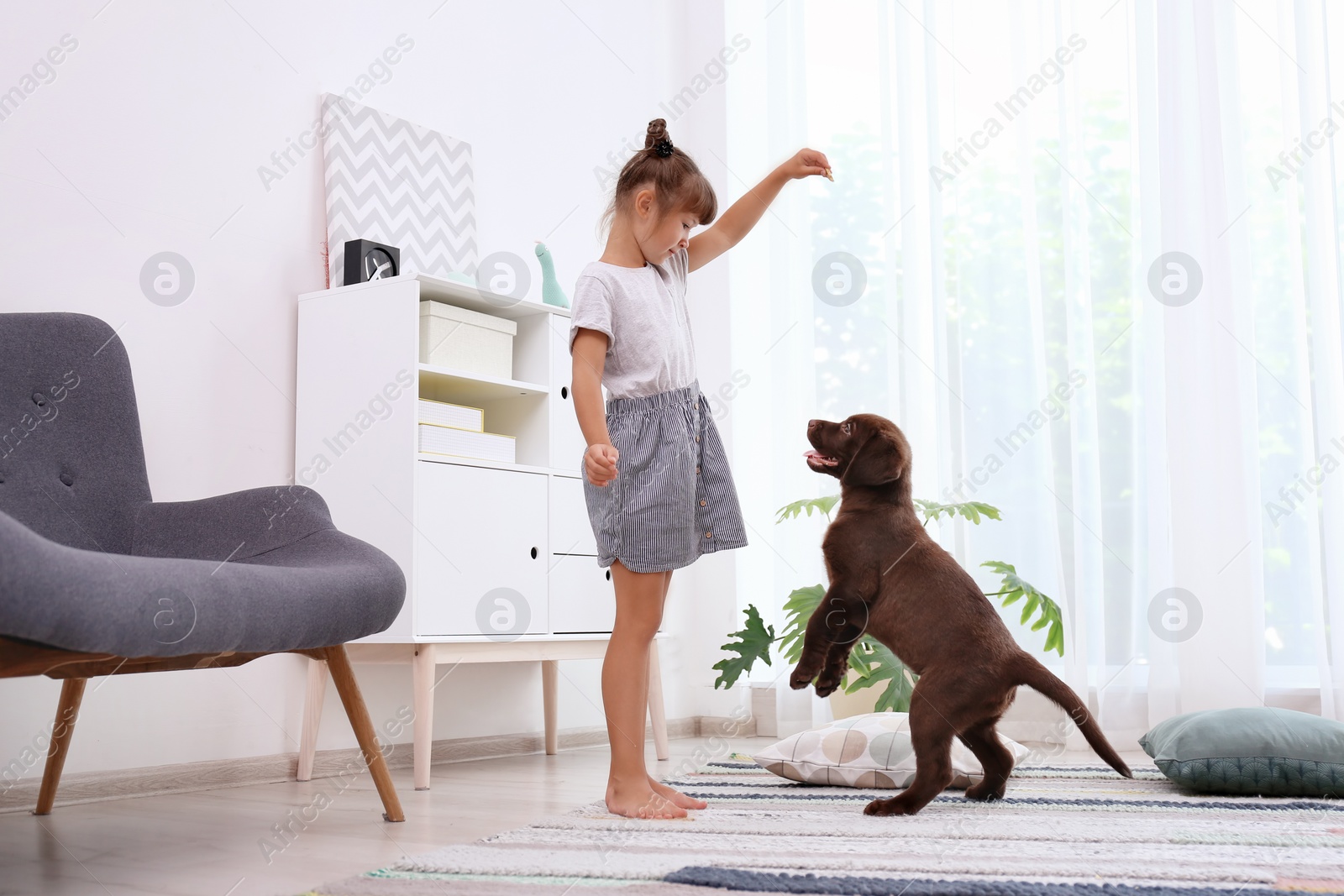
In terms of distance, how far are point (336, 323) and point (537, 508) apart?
64 cm

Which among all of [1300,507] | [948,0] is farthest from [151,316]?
[1300,507]

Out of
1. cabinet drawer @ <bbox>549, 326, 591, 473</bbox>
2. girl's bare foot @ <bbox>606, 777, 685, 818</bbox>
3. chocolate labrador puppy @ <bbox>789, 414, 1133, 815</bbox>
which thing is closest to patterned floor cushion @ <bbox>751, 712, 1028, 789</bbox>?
chocolate labrador puppy @ <bbox>789, 414, 1133, 815</bbox>

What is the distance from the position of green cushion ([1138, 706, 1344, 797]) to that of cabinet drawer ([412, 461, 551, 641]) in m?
1.40

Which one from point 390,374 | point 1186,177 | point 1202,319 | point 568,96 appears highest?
point 568,96

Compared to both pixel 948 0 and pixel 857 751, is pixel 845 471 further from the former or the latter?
pixel 948 0

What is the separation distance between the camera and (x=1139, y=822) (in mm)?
1608

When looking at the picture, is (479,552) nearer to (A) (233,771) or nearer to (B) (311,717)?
(B) (311,717)

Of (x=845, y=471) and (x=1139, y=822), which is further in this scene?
(x=845, y=471)

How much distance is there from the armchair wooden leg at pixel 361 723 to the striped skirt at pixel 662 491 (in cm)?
44

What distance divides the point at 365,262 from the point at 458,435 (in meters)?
0.47

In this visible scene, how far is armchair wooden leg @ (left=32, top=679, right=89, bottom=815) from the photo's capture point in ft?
6.15

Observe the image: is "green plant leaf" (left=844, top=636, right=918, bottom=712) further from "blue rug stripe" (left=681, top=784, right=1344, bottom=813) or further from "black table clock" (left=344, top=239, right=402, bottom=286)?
"black table clock" (left=344, top=239, right=402, bottom=286)

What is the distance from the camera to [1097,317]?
312 centimetres

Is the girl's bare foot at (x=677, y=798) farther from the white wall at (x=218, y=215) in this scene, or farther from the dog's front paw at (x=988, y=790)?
the white wall at (x=218, y=215)
